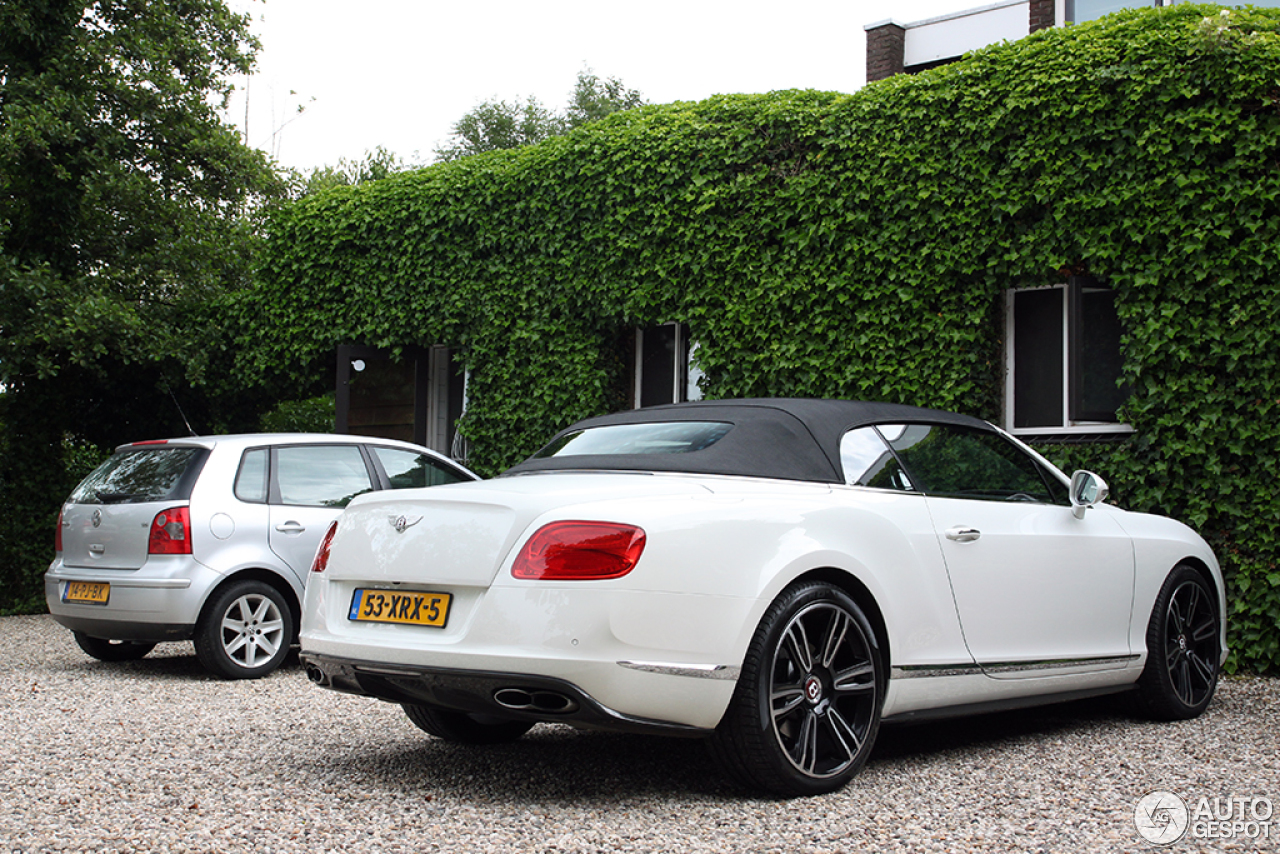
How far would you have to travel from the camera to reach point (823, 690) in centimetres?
430

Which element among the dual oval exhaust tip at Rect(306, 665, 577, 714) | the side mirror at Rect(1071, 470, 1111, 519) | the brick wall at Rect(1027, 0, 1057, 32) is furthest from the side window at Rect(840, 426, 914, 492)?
the brick wall at Rect(1027, 0, 1057, 32)

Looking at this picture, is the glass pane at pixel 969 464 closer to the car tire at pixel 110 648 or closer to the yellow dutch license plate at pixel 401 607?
the yellow dutch license plate at pixel 401 607

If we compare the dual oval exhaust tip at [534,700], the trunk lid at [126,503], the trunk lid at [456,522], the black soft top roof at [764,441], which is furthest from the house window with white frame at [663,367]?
the dual oval exhaust tip at [534,700]

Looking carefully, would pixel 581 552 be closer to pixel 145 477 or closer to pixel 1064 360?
pixel 145 477

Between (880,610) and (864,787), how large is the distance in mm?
662

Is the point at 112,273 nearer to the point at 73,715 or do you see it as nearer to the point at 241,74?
the point at 241,74

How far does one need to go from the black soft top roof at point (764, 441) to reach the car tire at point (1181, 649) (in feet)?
5.79

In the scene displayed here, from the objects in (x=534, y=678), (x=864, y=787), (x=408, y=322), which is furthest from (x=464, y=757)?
(x=408, y=322)

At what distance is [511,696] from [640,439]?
4.98 feet

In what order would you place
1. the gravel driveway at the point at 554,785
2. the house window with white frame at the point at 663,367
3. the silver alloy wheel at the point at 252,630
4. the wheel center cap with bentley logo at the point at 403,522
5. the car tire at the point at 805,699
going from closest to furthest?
the gravel driveway at the point at 554,785, the car tire at the point at 805,699, the wheel center cap with bentley logo at the point at 403,522, the silver alloy wheel at the point at 252,630, the house window with white frame at the point at 663,367

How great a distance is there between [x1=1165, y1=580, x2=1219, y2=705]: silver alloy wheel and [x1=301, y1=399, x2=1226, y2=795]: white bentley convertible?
1.58ft

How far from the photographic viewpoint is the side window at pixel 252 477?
7.99 meters

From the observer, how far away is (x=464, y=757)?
16.5 feet

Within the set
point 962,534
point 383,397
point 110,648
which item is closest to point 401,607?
point 962,534
